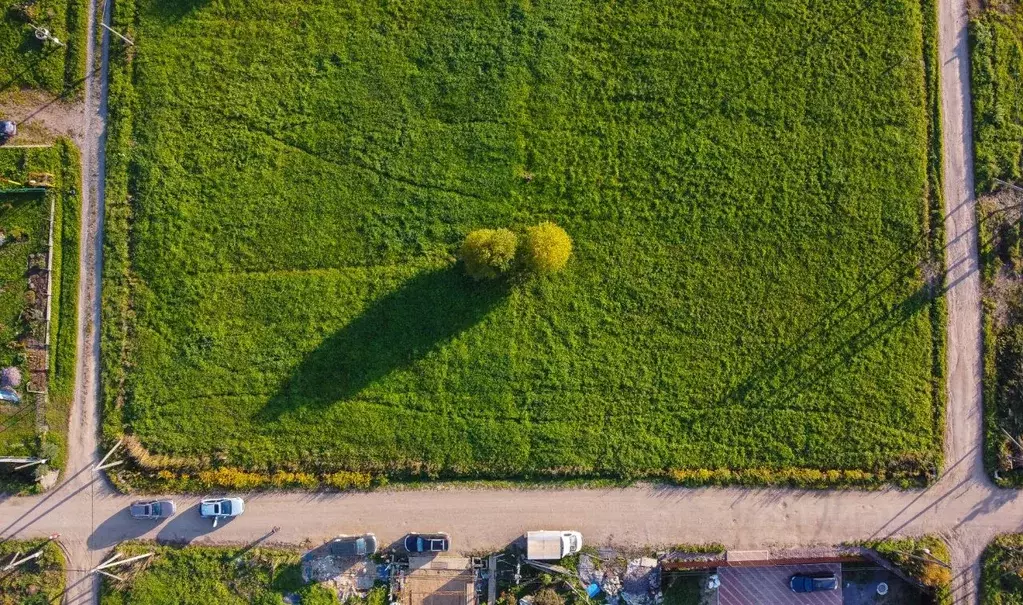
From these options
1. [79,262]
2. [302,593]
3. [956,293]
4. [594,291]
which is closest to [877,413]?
[956,293]

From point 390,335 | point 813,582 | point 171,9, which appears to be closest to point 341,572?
point 390,335

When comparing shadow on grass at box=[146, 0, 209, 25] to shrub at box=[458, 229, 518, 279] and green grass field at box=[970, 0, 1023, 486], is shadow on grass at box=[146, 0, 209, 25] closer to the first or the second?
shrub at box=[458, 229, 518, 279]

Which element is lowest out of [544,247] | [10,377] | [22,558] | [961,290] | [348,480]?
[22,558]

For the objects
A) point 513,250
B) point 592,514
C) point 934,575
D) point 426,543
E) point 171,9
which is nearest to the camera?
point 513,250

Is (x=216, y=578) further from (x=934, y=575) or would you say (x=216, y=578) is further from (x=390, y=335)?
(x=934, y=575)

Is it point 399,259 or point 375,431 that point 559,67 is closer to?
point 399,259

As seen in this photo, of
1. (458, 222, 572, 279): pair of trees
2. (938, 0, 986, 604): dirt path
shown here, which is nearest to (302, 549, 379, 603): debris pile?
(458, 222, 572, 279): pair of trees
